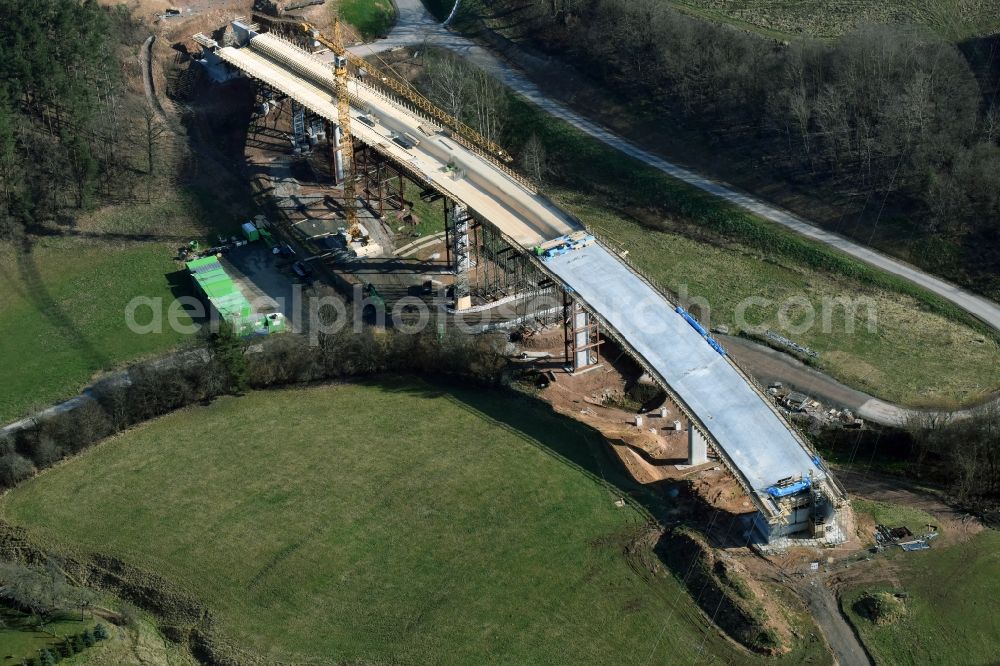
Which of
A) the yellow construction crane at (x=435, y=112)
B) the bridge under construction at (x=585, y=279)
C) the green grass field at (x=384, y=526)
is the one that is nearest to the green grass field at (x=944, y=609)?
the green grass field at (x=384, y=526)

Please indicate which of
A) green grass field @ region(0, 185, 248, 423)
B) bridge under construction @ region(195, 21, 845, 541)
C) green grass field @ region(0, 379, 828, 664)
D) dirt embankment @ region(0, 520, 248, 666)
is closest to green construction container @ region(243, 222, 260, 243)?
green grass field @ region(0, 185, 248, 423)

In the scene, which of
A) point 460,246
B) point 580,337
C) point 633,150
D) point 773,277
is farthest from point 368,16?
point 580,337

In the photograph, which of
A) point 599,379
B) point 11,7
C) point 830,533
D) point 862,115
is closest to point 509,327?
point 599,379

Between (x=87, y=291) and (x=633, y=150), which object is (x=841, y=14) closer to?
(x=633, y=150)

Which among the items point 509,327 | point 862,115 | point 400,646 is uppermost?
point 862,115

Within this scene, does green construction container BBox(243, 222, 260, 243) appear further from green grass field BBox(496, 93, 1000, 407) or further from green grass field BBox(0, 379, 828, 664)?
green grass field BBox(496, 93, 1000, 407)

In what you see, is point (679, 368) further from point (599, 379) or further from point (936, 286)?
point (936, 286)

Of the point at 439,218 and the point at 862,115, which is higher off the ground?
the point at 862,115
